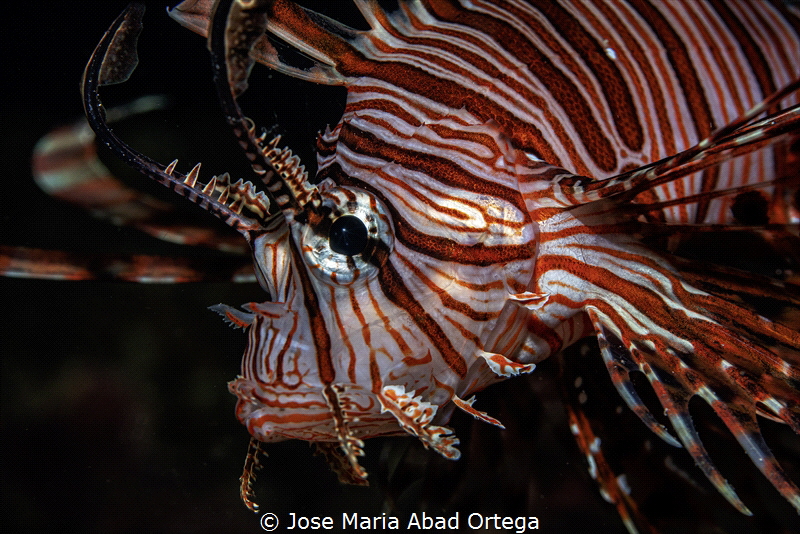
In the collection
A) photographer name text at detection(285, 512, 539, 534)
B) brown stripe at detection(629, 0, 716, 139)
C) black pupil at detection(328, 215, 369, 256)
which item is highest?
brown stripe at detection(629, 0, 716, 139)

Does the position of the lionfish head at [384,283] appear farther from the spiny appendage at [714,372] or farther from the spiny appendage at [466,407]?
the spiny appendage at [714,372]

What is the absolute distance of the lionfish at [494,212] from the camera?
4.27 feet

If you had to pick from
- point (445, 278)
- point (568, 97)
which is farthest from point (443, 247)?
point (568, 97)

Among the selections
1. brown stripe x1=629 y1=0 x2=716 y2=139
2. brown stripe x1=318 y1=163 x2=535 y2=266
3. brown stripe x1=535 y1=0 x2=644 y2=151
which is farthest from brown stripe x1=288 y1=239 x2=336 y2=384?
brown stripe x1=629 y1=0 x2=716 y2=139

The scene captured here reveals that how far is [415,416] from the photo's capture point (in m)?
1.27

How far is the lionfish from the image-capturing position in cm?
130

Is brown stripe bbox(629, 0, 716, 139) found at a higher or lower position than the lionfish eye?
higher

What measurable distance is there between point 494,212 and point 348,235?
0.41m

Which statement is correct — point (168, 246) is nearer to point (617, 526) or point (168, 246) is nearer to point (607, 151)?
point (607, 151)

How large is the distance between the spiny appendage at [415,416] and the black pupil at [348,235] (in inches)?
14.3

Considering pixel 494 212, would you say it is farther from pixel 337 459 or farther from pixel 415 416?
pixel 337 459

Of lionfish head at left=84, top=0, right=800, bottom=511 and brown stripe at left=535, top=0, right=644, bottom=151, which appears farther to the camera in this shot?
brown stripe at left=535, top=0, right=644, bottom=151

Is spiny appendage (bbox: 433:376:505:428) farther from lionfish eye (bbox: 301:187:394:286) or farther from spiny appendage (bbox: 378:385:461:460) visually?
lionfish eye (bbox: 301:187:394:286)

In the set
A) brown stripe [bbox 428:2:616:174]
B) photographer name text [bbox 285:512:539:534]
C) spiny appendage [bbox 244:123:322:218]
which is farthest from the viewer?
photographer name text [bbox 285:512:539:534]
